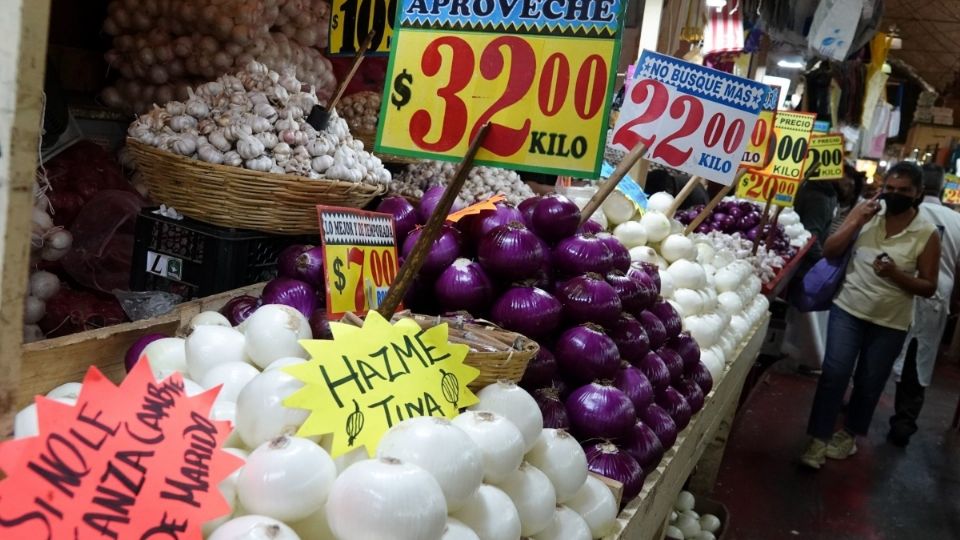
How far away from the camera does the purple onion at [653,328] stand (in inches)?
99.1

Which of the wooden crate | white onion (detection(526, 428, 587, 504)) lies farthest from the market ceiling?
the wooden crate

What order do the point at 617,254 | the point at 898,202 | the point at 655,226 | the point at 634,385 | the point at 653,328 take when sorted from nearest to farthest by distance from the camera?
the point at 634,385 < the point at 617,254 < the point at 653,328 < the point at 655,226 < the point at 898,202

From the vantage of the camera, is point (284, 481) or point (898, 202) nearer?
point (284, 481)

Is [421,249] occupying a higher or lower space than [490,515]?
higher

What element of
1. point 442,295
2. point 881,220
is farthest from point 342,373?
point 881,220

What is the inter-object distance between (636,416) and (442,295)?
0.67 metres

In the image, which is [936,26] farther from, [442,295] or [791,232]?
[442,295]

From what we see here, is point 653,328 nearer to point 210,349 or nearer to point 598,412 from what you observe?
point 598,412

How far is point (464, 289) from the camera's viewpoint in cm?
200

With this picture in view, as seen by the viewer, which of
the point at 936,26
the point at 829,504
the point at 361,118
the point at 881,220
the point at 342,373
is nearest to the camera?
the point at 342,373

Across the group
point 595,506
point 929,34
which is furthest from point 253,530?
point 929,34

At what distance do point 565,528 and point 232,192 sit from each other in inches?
50.7

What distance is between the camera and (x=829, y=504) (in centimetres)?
473

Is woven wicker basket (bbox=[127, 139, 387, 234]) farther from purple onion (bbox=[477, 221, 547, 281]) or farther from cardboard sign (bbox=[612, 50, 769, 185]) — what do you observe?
cardboard sign (bbox=[612, 50, 769, 185])
